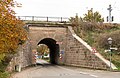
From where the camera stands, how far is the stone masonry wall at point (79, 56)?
30781 mm

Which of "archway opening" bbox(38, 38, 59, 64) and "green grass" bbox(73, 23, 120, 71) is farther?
"archway opening" bbox(38, 38, 59, 64)

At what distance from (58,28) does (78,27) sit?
2936 mm

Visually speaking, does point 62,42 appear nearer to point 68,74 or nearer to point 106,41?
point 106,41

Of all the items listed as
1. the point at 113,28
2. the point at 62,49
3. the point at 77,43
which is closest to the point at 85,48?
the point at 77,43

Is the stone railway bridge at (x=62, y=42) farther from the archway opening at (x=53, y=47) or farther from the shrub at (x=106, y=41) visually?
the archway opening at (x=53, y=47)

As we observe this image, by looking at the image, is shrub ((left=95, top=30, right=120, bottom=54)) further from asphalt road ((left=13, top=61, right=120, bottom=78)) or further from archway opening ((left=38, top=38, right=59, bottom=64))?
archway opening ((left=38, top=38, right=59, bottom=64))

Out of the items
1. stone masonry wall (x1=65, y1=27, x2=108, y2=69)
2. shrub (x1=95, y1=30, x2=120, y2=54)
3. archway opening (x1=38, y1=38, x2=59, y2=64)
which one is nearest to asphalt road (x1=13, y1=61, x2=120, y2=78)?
stone masonry wall (x1=65, y1=27, x2=108, y2=69)

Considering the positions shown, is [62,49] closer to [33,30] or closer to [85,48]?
[33,30]

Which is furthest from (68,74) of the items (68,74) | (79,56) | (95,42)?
(95,42)

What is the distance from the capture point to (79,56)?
116 feet

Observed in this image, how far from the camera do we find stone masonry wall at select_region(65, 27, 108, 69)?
30.8 metres

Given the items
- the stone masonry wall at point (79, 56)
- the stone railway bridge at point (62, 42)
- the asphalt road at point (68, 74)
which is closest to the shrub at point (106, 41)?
the stone railway bridge at point (62, 42)

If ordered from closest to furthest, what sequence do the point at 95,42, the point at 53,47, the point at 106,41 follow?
the point at 106,41 → the point at 95,42 → the point at 53,47

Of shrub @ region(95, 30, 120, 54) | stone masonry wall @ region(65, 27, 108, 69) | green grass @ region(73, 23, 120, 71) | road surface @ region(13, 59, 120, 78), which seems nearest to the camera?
road surface @ region(13, 59, 120, 78)
